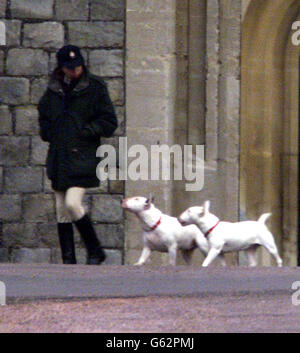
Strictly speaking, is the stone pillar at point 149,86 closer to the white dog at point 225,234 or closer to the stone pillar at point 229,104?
the stone pillar at point 229,104

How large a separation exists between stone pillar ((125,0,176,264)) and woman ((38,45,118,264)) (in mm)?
1888

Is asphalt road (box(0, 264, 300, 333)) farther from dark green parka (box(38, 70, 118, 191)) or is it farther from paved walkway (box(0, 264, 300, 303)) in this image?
dark green parka (box(38, 70, 118, 191))

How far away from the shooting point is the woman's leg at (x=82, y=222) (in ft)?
34.6

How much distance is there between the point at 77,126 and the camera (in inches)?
416

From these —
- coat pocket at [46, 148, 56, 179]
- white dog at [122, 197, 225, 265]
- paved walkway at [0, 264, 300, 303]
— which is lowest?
paved walkway at [0, 264, 300, 303]

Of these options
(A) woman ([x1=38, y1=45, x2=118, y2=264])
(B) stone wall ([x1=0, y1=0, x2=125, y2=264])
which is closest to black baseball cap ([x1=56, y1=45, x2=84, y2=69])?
(A) woman ([x1=38, y1=45, x2=118, y2=264])

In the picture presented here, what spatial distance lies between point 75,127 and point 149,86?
2.15 metres

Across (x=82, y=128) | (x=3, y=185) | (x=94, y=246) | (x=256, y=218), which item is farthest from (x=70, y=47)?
(x=256, y=218)

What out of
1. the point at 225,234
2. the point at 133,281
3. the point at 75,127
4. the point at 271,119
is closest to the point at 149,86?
the point at 271,119

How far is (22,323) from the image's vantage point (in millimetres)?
7465

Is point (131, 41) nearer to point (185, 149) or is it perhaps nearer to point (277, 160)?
point (185, 149)

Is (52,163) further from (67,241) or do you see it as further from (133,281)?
(133,281)

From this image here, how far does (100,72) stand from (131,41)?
0.39m

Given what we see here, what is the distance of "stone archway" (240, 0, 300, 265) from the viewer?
13.1 m
